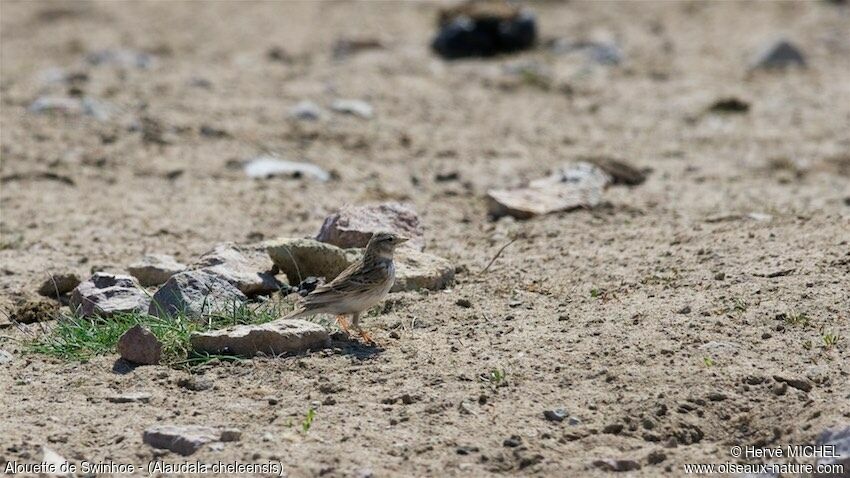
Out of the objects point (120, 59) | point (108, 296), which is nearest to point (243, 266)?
point (108, 296)

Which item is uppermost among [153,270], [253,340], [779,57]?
[253,340]

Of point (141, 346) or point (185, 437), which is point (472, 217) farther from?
point (185, 437)

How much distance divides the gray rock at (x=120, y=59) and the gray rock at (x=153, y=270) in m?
6.28

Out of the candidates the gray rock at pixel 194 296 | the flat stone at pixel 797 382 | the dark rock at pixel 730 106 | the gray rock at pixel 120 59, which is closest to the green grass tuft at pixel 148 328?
the gray rock at pixel 194 296

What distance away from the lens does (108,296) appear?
7.00 metres

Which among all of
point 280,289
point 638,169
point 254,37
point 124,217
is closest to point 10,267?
point 124,217

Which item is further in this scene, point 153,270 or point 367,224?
point 367,224

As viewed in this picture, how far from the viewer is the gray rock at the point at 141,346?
6.31 meters

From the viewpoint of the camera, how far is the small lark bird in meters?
6.43

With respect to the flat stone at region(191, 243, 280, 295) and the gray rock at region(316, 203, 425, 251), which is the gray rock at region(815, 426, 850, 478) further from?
the flat stone at region(191, 243, 280, 295)

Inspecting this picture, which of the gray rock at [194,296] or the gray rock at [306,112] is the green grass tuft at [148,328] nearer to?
the gray rock at [194,296]

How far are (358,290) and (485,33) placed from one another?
Result: 8.56 metres

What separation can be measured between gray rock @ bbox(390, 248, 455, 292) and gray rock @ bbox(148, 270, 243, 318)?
878mm

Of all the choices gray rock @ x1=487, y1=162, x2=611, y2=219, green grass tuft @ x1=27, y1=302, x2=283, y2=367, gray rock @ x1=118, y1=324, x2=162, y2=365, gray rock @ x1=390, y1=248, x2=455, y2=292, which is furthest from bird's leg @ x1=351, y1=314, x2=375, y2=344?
gray rock @ x1=487, y1=162, x2=611, y2=219
